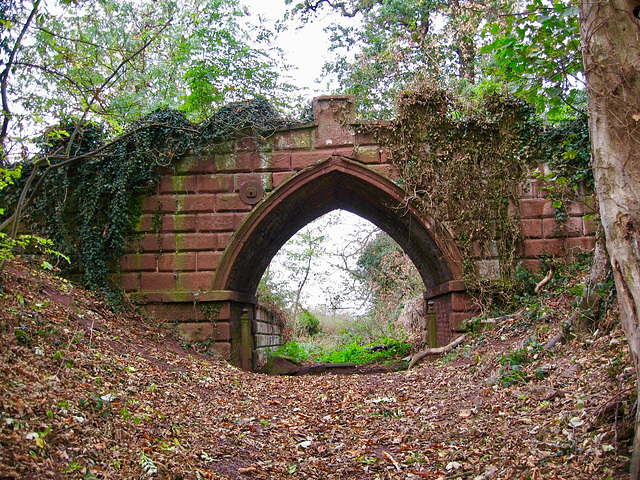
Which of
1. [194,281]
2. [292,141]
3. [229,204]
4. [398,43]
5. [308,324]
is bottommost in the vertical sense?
[308,324]

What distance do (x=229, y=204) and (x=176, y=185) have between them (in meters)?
1.01

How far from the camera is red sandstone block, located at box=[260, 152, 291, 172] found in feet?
30.1

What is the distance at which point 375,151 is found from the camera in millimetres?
9234

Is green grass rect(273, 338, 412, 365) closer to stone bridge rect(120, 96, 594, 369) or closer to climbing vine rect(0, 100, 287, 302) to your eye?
stone bridge rect(120, 96, 594, 369)

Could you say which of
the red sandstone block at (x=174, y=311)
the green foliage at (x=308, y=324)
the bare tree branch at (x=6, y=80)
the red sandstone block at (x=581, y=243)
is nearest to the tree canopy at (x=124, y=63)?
the bare tree branch at (x=6, y=80)

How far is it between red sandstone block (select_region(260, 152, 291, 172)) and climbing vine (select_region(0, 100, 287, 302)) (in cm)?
49

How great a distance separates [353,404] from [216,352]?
138 inches

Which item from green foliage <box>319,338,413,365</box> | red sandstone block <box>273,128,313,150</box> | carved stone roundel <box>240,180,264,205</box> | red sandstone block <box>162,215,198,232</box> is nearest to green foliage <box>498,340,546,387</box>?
carved stone roundel <box>240,180,264,205</box>

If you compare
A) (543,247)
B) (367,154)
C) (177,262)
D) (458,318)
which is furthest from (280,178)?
(543,247)

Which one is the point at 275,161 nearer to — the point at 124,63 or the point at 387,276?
the point at 124,63

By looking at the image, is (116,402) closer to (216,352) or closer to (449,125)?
(216,352)

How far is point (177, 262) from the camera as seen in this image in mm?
8961

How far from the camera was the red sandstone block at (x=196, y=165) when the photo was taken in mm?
9141

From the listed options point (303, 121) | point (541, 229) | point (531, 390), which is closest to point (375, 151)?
point (303, 121)
